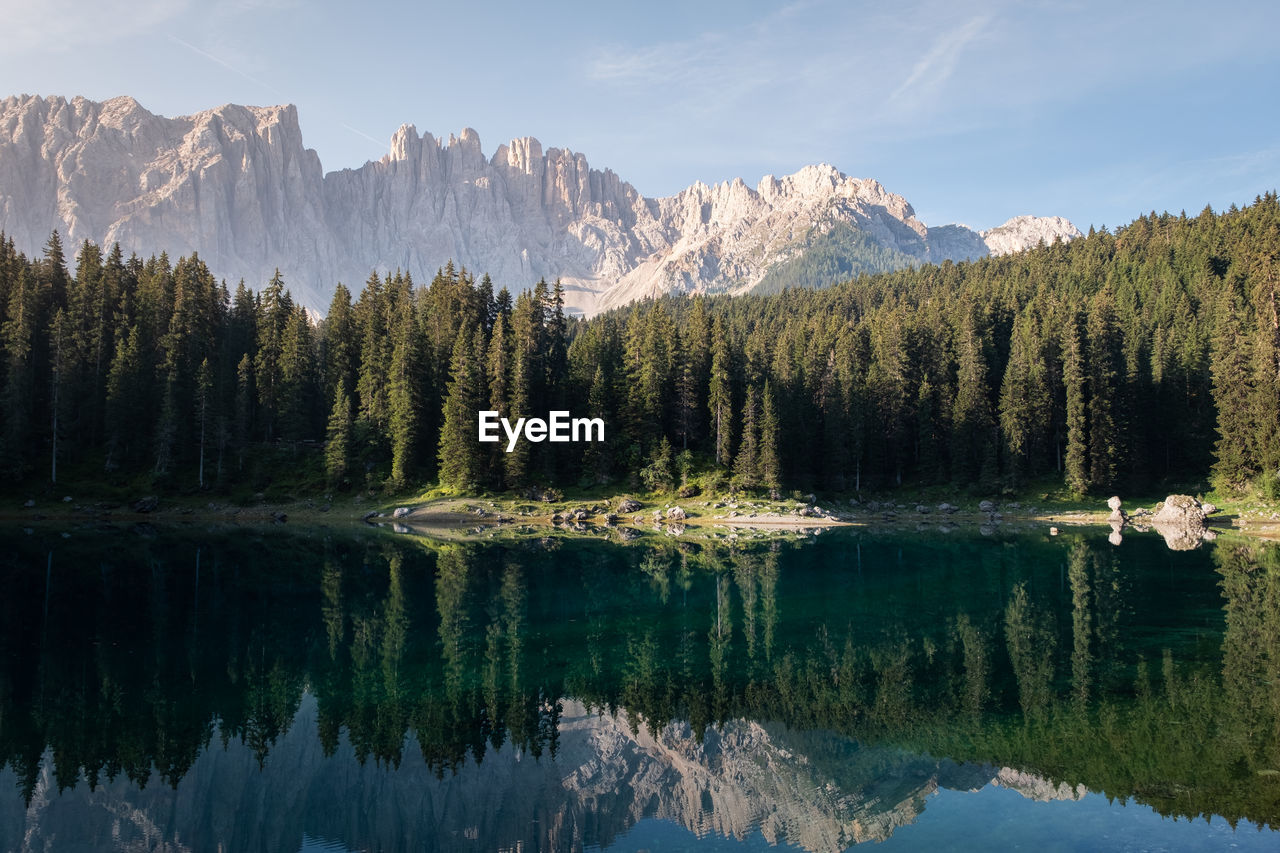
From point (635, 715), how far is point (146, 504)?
203ft

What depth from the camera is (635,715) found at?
18766mm

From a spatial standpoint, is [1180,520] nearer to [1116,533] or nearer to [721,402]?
[1116,533]

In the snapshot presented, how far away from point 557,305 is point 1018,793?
262ft

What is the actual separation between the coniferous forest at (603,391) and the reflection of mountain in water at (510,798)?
180 feet

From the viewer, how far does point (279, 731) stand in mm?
17203

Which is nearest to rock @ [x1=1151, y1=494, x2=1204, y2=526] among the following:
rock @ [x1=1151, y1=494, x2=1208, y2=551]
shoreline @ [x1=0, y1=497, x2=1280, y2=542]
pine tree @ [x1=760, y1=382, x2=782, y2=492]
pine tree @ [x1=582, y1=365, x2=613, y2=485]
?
rock @ [x1=1151, y1=494, x2=1208, y2=551]

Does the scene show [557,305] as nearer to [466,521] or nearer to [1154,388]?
[466,521]

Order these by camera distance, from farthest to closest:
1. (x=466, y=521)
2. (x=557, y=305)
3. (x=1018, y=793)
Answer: (x=557, y=305), (x=466, y=521), (x=1018, y=793)

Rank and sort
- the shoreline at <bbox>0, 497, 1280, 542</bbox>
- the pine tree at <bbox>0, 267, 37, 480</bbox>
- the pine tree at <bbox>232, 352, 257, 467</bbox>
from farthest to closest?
the pine tree at <bbox>232, 352, 257, 467</bbox>, the pine tree at <bbox>0, 267, 37, 480</bbox>, the shoreline at <bbox>0, 497, 1280, 542</bbox>

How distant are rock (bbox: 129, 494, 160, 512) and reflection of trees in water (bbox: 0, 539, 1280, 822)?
100 feet

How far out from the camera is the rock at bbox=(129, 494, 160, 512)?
63.6 meters

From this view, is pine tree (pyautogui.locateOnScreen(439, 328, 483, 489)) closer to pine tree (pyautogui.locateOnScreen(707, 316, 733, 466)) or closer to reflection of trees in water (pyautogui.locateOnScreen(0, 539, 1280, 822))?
pine tree (pyautogui.locateOnScreen(707, 316, 733, 466))

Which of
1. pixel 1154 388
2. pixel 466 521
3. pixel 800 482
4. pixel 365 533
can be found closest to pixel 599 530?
pixel 466 521

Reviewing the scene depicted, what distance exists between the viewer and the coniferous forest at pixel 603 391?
69.4 metres
